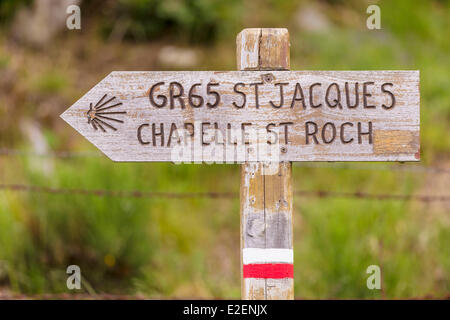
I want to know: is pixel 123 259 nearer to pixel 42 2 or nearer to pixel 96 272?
pixel 96 272

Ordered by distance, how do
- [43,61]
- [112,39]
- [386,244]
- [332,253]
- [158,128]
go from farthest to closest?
[112,39] < [43,61] < [386,244] < [332,253] < [158,128]

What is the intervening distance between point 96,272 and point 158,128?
5.55ft

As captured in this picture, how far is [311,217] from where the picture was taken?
2.75 metres

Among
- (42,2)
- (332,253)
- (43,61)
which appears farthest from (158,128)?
(42,2)

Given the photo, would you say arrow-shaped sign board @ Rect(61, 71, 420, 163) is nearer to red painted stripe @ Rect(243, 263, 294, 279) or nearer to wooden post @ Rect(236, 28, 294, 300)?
wooden post @ Rect(236, 28, 294, 300)

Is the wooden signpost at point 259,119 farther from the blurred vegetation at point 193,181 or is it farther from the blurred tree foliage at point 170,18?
the blurred tree foliage at point 170,18

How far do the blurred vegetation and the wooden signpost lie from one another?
1.10 m

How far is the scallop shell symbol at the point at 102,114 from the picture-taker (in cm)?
130

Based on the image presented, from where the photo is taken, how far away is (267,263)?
1.32m

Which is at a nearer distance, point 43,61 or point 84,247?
point 84,247

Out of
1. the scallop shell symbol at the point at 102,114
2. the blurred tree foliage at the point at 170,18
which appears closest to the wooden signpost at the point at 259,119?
the scallop shell symbol at the point at 102,114

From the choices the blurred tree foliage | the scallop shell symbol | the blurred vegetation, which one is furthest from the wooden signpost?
the blurred tree foliage

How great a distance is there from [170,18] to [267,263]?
409cm

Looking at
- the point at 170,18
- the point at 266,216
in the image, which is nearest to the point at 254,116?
the point at 266,216
